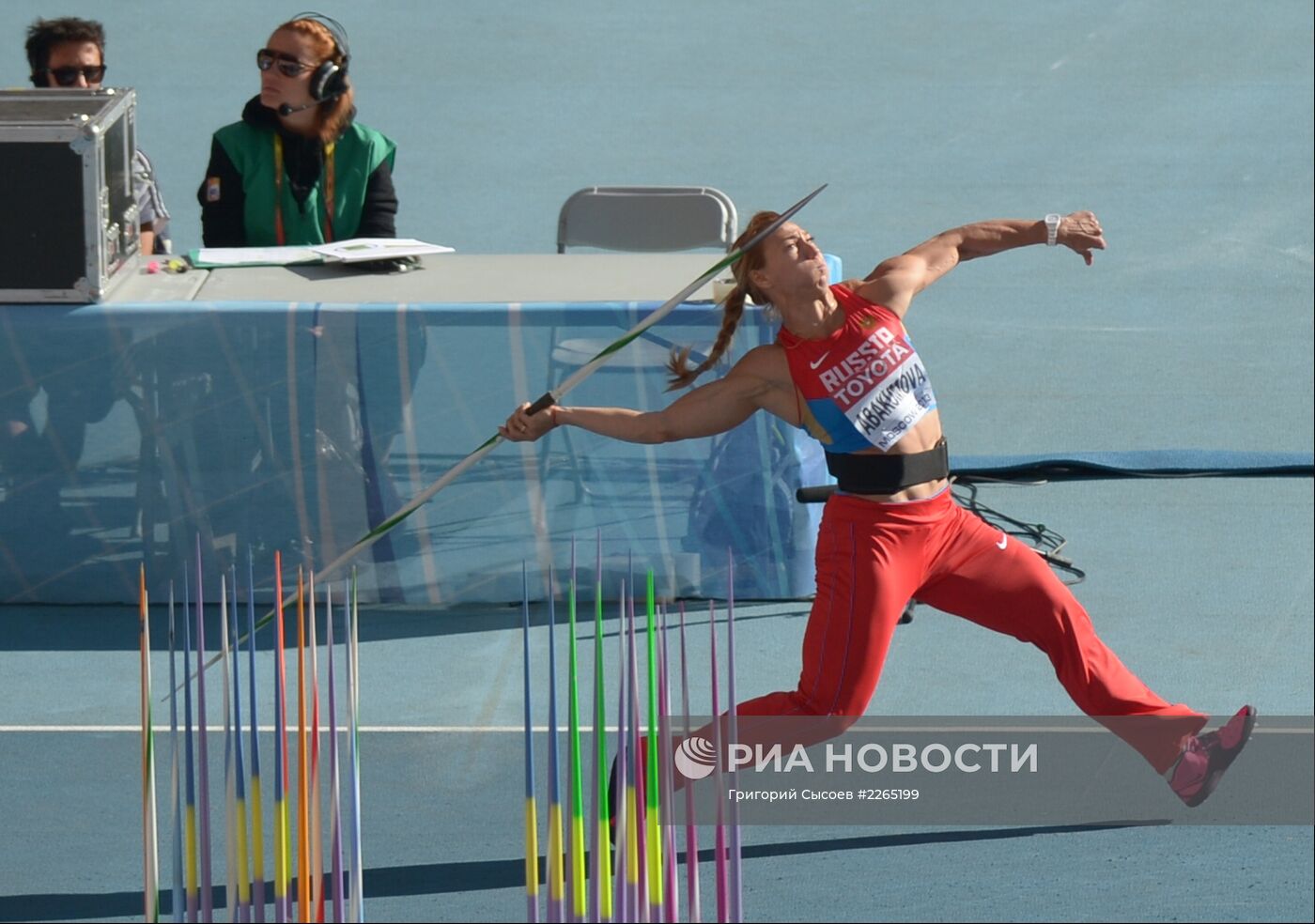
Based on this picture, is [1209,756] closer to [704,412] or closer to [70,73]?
[704,412]

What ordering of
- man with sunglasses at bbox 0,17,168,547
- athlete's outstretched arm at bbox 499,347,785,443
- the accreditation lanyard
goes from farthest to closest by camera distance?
1. the accreditation lanyard
2. man with sunglasses at bbox 0,17,168,547
3. athlete's outstretched arm at bbox 499,347,785,443

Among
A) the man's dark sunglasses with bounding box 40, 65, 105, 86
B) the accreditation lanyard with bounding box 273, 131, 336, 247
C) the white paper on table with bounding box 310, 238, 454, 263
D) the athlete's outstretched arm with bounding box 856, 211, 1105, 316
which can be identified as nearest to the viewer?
the athlete's outstretched arm with bounding box 856, 211, 1105, 316

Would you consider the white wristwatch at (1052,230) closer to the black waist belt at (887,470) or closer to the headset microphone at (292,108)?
the black waist belt at (887,470)

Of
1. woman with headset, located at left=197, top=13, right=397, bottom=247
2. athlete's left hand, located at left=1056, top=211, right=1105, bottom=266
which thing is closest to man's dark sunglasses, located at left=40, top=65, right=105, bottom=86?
woman with headset, located at left=197, top=13, right=397, bottom=247

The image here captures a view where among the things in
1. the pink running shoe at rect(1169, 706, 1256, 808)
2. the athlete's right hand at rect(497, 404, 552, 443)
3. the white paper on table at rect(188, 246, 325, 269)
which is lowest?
the pink running shoe at rect(1169, 706, 1256, 808)

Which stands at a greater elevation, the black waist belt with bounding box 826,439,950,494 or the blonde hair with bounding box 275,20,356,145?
the blonde hair with bounding box 275,20,356,145

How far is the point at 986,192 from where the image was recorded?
1212 centimetres

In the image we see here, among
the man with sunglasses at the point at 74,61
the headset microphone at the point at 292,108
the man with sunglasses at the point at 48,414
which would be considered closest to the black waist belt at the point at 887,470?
the man with sunglasses at the point at 48,414

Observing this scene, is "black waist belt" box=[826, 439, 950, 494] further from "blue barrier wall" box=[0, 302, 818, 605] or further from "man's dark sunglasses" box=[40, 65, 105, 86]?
"man's dark sunglasses" box=[40, 65, 105, 86]

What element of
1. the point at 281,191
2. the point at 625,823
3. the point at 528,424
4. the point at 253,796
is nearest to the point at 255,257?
the point at 281,191

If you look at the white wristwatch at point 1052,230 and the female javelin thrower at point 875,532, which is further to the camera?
the white wristwatch at point 1052,230

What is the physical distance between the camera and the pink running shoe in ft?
17.4

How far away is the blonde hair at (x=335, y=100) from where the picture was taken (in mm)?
7375

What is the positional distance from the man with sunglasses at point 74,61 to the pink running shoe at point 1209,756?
4.40m
